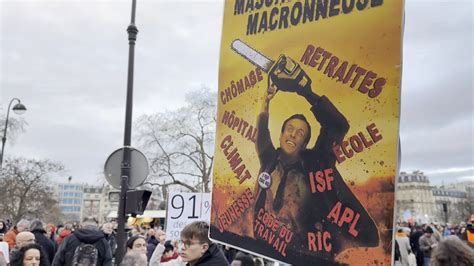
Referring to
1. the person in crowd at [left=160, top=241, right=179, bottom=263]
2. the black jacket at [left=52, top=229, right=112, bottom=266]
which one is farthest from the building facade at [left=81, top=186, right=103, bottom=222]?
the black jacket at [left=52, top=229, right=112, bottom=266]

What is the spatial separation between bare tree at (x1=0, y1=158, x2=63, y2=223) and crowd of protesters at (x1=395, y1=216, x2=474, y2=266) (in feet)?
94.5

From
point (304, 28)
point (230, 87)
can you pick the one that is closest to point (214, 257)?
point (230, 87)

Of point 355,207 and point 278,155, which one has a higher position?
point 278,155

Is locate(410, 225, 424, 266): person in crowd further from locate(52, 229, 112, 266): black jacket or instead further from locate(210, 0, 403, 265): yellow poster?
locate(210, 0, 403, 265): yellow poster

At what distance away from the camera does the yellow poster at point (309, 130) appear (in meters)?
1.88

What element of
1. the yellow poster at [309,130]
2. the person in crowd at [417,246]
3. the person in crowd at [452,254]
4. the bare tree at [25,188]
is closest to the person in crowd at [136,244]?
the yellow poster at [309,130]

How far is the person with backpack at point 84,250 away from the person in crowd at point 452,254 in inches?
197

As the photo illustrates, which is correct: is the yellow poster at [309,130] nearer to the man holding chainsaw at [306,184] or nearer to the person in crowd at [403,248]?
the man holding chainsaw at [306,184]

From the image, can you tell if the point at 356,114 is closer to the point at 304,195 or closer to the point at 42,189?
the point at 304,195

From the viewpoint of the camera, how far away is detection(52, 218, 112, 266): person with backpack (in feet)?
20.6

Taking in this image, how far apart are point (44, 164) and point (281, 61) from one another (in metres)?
37.7

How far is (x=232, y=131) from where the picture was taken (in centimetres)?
252

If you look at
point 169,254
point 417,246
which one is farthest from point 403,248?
point 169,254

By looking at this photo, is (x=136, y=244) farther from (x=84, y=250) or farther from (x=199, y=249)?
(x=199, y=249)
